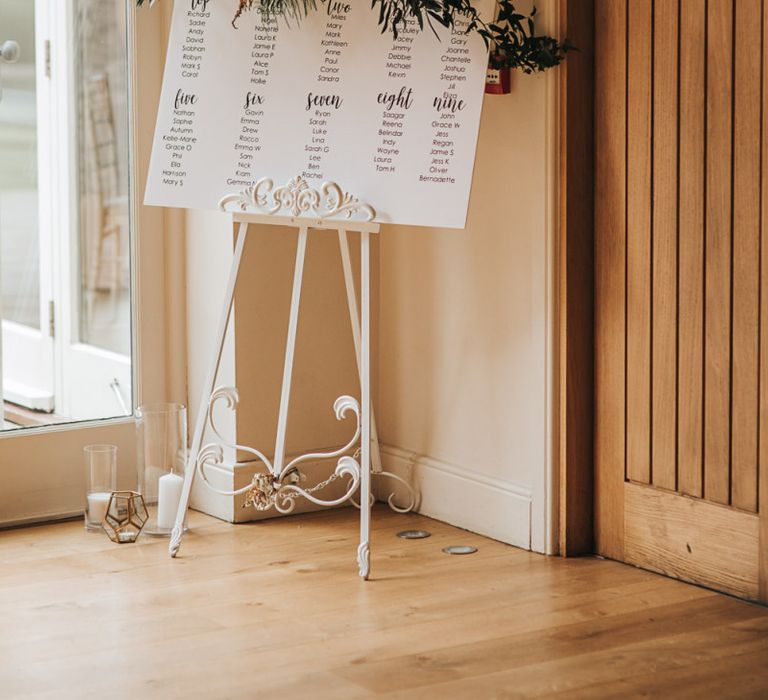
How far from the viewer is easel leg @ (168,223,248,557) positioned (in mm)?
3088

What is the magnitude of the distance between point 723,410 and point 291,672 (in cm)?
113

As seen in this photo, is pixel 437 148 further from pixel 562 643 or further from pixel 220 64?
pixel 562 643

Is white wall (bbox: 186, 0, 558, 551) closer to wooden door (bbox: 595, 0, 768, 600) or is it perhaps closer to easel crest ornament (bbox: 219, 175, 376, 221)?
wooden door (bbox: 595, 0, 768, 600)

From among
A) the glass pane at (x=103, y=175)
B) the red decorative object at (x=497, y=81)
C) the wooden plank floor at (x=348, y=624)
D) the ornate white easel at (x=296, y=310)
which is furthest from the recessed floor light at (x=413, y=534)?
the red decorative object at (x=497, y=81)

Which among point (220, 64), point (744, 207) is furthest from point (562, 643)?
point (220, 64)

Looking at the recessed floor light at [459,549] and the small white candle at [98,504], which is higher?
the small white candle at [98,504]

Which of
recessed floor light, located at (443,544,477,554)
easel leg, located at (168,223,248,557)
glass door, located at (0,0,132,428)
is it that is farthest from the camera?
glass door, located at (0,0,132,428)

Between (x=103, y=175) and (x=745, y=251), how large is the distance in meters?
1.84

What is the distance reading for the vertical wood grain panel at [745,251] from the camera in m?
2.67

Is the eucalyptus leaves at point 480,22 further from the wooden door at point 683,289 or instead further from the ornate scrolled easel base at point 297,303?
the ornate scrolled easel base at point 297,303

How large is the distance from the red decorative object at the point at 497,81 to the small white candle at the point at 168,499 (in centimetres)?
129

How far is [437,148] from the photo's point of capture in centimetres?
292

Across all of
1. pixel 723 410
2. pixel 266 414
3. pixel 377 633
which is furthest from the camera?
pixel 266 414

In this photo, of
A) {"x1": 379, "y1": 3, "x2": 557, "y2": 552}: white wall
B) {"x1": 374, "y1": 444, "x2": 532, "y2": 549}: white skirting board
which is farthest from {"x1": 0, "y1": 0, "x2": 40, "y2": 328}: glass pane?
{"x1": 374, "y1": 444, "x2": 532, "y2": 549}: white skirting board
